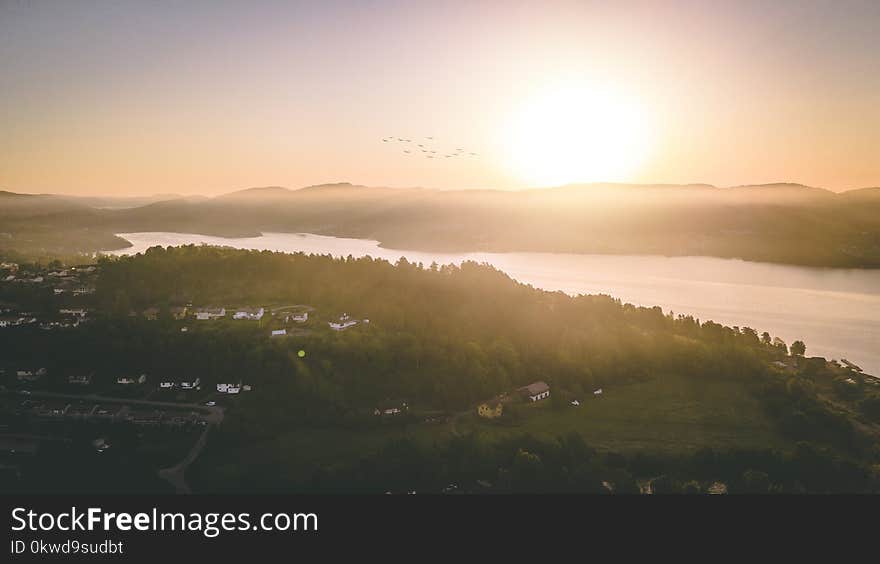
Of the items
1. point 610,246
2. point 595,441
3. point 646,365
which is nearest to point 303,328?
point 595,441

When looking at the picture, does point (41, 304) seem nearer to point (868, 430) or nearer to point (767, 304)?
point (868, 430)

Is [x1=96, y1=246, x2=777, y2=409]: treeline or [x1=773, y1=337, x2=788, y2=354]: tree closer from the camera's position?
[x1=96, y1=246, x2=777, y2=409]: treeline

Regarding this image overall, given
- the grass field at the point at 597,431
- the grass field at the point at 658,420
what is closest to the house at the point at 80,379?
the grass field at the point at 597,431

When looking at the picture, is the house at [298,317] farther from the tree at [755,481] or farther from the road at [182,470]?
the tree at [755,481]

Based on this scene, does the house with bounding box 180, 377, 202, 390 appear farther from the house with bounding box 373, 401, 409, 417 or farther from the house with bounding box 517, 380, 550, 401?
the house with bounding box 517, 380, 550, 401

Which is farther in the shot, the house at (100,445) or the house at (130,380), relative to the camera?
the house at (130,380)

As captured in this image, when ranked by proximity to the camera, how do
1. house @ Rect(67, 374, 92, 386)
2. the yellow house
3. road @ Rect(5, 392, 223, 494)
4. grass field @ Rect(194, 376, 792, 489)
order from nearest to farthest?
road @ Rect(5, 392, 223, 494) → grass field @ Rect(194, 376, 792, 489) → the yellow house → house @ Rect(67, 374, 92, 386)

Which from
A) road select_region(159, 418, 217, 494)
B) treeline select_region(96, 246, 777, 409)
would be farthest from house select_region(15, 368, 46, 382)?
road select_region(159, 418, 217, 494)
